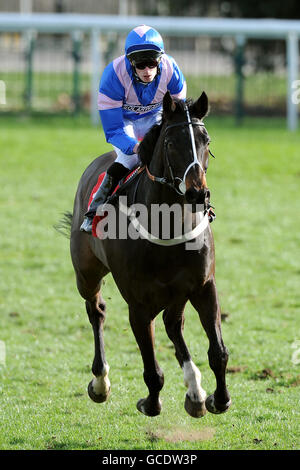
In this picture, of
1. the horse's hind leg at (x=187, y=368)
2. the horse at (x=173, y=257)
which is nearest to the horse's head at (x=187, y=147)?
the horse at (x=173, y=257)

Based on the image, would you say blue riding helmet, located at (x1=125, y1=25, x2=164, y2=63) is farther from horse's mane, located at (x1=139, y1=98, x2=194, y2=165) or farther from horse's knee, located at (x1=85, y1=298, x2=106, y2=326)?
horse's knee, located at (x1=85, y1=298, x2=106, y2=326)

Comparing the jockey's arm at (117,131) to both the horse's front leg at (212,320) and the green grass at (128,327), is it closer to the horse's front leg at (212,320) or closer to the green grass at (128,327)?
the horse's front leg at (212,320)

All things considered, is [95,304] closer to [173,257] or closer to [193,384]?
[193,384]

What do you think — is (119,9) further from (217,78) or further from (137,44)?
(137,44)

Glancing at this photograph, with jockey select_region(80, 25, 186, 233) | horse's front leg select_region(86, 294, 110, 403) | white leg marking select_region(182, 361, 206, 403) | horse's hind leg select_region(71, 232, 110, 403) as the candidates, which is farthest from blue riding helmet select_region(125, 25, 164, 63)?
horse's front leg select_region(86, 294, 110, 403)

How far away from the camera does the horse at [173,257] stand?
14.3 feet

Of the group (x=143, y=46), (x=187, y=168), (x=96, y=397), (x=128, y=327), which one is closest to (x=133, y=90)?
(x=143, y=46)

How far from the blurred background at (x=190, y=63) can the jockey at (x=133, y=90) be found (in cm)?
1360

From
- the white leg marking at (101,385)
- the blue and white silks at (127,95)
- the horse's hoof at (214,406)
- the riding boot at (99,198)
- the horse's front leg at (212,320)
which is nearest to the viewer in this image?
the horse's front leg at (212,320)

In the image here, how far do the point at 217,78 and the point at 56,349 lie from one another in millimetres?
16342

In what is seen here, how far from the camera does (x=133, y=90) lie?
5.18 metres

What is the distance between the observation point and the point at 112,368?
7156mm

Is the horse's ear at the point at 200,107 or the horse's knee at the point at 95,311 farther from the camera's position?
the horse's knee at the point at 95,311

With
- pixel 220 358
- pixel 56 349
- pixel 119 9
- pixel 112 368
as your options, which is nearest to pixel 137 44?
pixel 220 358
